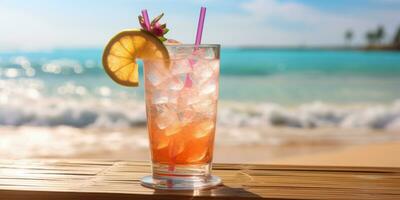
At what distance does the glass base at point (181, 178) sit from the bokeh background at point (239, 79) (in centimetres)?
499

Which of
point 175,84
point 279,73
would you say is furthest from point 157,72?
point 279,73

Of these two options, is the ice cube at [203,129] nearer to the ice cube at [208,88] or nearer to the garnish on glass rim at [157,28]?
the ice cube at [208,88]

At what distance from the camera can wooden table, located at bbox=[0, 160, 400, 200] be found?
1472 mm

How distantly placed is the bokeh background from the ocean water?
21mm

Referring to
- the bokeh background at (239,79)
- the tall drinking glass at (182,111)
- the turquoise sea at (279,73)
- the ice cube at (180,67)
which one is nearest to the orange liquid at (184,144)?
the tall drinking glass at (182,111)

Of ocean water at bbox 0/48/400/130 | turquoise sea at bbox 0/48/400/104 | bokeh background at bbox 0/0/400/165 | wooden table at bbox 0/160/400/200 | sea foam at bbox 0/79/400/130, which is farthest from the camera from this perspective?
turquoise sea at bbox 0/48/400/104

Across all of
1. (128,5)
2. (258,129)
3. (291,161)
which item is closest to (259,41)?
(128,5)

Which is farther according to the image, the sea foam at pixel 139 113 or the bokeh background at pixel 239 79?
the sea foam at pixel 139 113

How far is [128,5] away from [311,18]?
11.6ft

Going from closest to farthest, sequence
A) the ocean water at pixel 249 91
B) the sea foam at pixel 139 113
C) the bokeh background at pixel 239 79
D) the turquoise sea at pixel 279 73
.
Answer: the bokeh background at pixel 239 79 → the sea foam at pixel 139 113 → the ocean water at pixel 249 91 → the turquoise sea at pixel 279 73

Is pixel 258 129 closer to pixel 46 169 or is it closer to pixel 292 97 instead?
pixel 292 97

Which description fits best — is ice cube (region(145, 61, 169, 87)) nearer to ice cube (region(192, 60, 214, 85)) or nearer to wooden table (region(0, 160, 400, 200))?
ice cube (region(192, 60, 214, 85))

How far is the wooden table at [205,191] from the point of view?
4.83 feet

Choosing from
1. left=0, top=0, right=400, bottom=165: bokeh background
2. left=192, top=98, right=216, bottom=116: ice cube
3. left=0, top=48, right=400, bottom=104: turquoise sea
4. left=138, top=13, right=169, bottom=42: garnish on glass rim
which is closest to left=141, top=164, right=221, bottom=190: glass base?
left=192, top=98, right=216, bottom=116: ice cube
